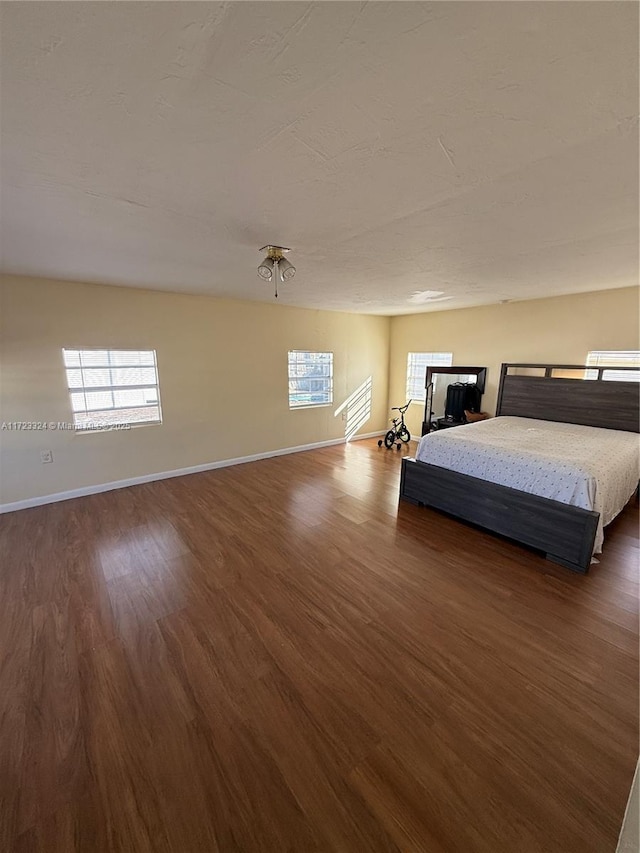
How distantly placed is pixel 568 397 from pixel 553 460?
2.00m

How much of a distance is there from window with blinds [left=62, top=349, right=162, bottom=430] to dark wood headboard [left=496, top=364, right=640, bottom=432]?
489 cm

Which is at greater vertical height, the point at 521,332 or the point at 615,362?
the point at 521,332

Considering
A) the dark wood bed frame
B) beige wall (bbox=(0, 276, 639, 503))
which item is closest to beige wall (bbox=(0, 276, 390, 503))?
beige wall (bbox=(0, 276, 639, 503))

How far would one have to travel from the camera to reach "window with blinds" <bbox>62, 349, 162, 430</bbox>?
3.70 meters

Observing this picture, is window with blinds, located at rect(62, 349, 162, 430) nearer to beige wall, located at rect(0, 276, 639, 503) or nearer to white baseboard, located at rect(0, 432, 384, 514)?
beige wall, located at rect(0, 276, 639, 503)

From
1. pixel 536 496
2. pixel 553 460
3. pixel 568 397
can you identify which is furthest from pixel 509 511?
pixel 568 397

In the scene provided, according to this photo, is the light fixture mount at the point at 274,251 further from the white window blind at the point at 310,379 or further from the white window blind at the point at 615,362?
the white window blind at the point at 615,362

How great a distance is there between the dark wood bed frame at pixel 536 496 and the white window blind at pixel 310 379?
2.50m

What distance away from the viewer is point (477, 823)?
1123mm

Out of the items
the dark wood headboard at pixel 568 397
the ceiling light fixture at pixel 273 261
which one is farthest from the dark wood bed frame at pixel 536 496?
the ceiling light fixture at pixel 273 261

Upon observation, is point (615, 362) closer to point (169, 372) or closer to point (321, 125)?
point (321, 125)

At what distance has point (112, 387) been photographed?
12.9ft

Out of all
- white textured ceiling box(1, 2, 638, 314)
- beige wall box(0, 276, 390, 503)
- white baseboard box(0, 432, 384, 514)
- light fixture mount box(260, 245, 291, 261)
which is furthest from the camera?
white baseboard box(0, 432, 384, 514)

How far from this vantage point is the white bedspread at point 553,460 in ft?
8.26
